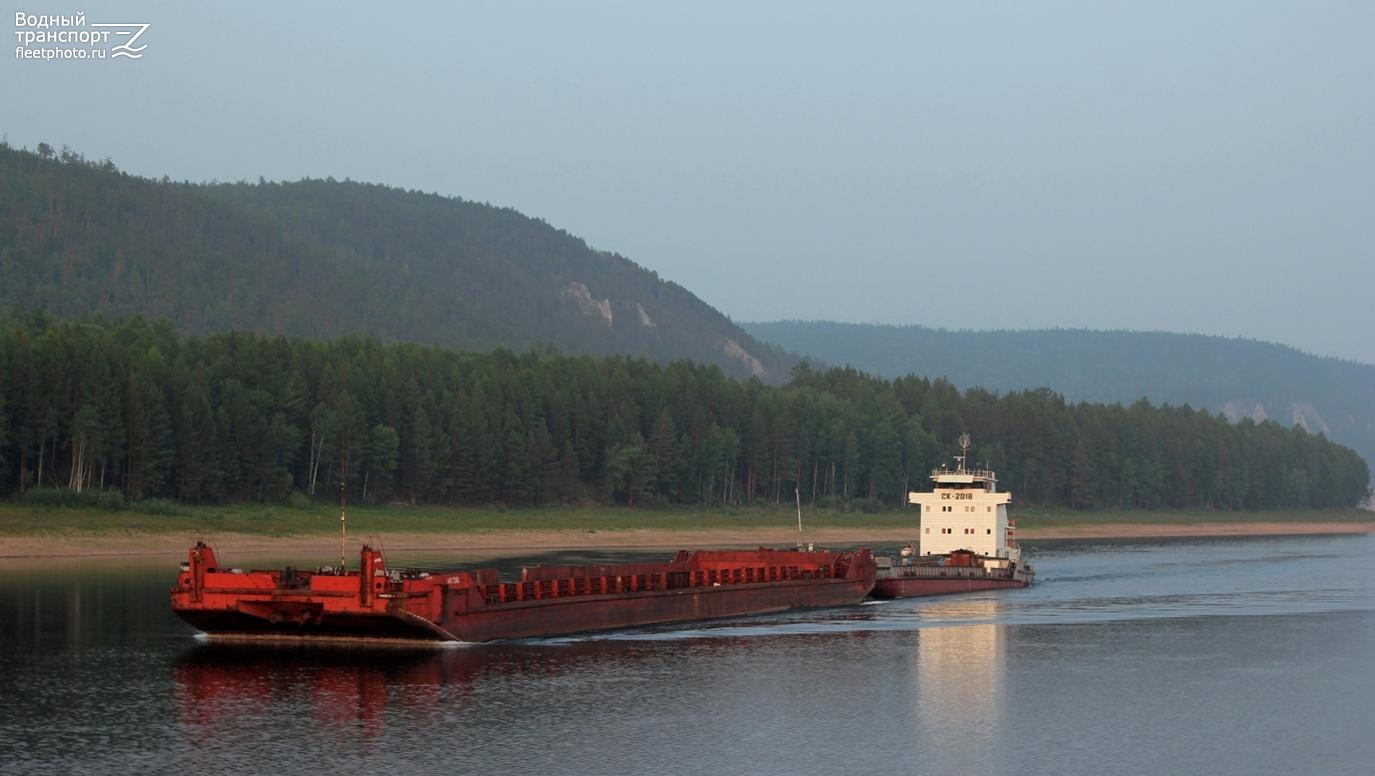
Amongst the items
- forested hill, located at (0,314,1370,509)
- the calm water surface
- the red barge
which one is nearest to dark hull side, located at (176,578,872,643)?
the red barge

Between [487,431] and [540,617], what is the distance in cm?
7445

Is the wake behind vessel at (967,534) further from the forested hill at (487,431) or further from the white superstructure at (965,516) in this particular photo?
the forested hill at (487,431)

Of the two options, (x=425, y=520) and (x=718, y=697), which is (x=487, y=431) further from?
(x=718, y=697)

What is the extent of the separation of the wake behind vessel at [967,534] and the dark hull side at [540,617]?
1339cm

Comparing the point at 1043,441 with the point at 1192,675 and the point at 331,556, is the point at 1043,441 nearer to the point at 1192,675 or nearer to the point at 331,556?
the point at 331,556

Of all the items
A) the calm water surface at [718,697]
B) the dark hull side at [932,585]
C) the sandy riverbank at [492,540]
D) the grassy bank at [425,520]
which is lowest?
the calm water surface at [718,697]

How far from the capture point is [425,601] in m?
45.2

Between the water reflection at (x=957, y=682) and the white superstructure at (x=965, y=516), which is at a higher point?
the white superstructure at (x=965, y=516)

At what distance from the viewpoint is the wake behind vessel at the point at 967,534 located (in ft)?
252

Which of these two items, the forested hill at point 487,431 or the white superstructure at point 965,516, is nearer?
the white superstructure at point 965,516

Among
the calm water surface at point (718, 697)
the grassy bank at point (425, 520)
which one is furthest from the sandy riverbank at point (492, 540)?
the calm water surface at point (718, 697)

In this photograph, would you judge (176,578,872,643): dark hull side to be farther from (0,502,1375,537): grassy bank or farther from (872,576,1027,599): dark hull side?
(0,502,1375,537): grassy bank

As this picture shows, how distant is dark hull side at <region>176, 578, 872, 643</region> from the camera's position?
45.7m

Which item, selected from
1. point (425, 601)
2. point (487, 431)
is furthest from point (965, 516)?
point (487, 431)
